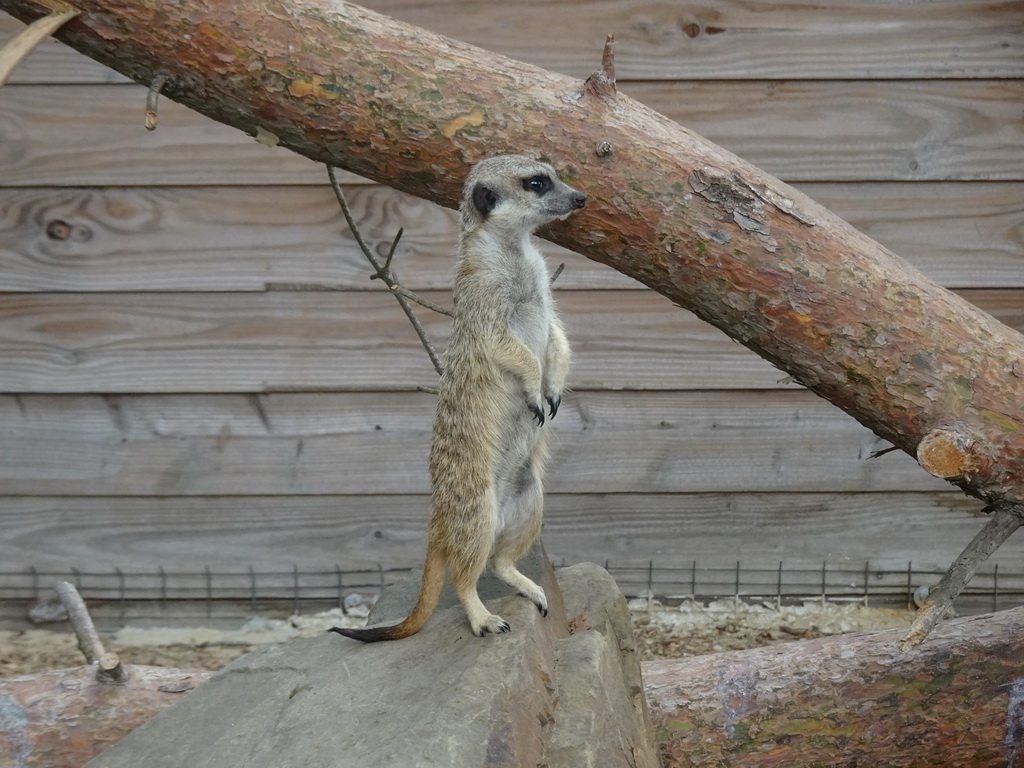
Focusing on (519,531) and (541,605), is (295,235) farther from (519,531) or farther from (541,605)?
(541,605)

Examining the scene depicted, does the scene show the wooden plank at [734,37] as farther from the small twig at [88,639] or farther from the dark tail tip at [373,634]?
the dark tail tip at [373,634]

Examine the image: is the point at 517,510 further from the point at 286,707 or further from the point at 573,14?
the point at 573,14

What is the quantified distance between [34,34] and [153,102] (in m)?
0.19

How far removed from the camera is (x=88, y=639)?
1997 millimetres

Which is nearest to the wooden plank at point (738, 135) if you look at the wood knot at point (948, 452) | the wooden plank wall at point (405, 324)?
the wooden plank wall at point (405, 324)

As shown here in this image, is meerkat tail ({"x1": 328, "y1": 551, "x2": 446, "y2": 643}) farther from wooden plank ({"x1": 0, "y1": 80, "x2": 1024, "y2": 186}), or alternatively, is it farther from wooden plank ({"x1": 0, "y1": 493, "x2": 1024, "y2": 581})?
wooden plank ({"x1": 0, "y1": 80, "x2": 1024, "y2": 186})

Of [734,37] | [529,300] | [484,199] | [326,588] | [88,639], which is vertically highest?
[734,37]

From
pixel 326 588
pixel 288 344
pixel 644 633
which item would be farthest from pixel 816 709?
pixel 288 344

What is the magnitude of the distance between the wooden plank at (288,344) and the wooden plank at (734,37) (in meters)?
0.68

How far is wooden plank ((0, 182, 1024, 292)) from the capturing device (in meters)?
2.93

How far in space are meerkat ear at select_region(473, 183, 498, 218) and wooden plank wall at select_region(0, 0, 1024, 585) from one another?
1211 millimetres

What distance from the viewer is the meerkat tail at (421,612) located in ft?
5.79

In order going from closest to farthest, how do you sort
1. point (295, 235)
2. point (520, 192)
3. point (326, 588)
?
point (520, 192) → point (295, 235) → point (326, 588)

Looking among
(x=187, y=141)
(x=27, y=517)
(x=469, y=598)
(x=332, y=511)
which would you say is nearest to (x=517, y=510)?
(x=469, y=598)
